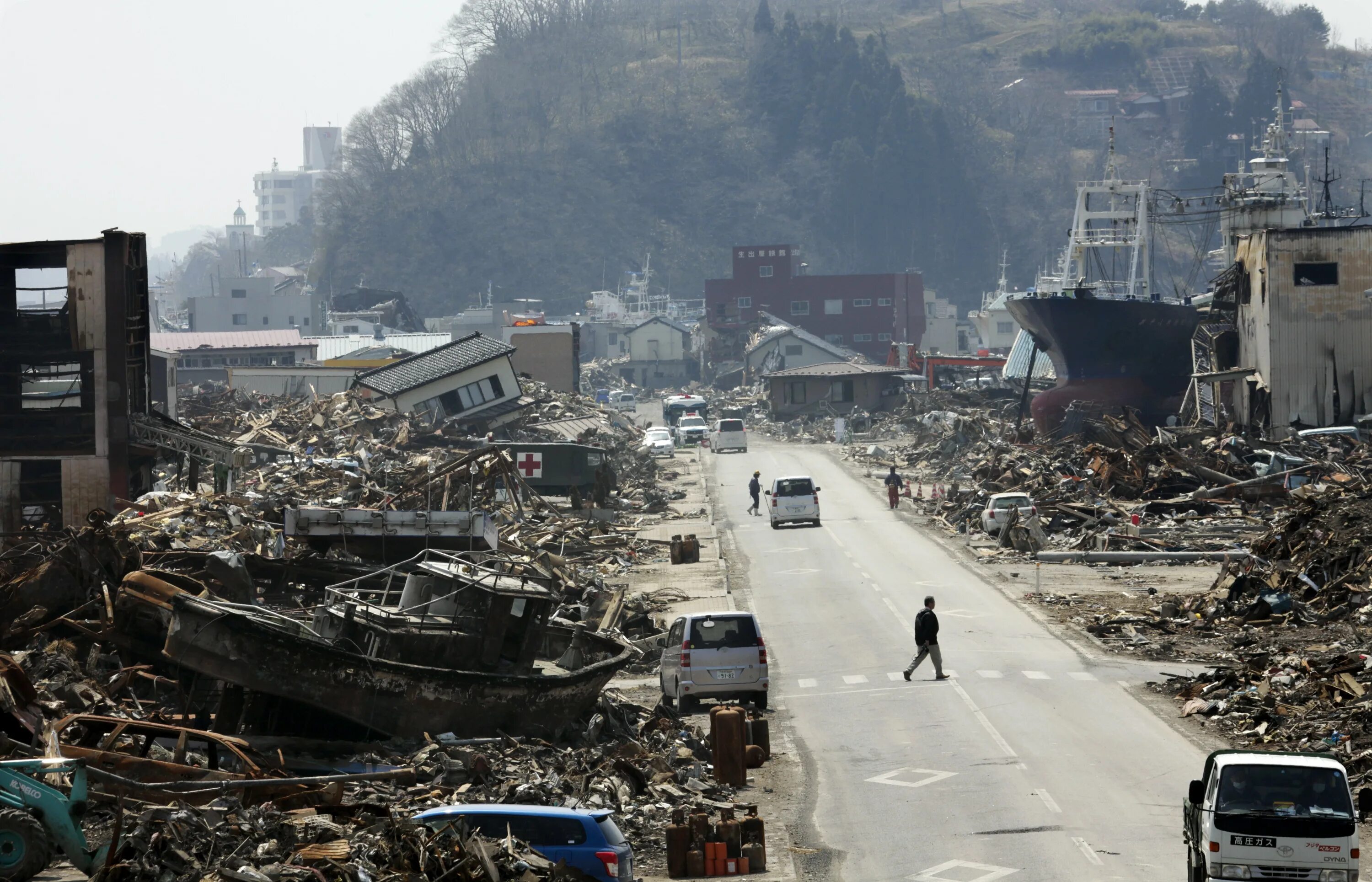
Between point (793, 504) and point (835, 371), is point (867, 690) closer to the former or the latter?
point (793, 504)

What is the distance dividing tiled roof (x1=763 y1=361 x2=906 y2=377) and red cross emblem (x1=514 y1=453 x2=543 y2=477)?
50.3 m

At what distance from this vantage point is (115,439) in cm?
3847

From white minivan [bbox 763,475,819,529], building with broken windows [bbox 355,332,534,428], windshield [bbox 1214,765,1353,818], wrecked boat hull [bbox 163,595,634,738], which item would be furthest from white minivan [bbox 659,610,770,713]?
building with broken windows [bbox 355,332,534,428]

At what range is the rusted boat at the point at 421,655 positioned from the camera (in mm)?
17562

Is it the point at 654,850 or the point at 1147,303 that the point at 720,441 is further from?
the point at 654,850

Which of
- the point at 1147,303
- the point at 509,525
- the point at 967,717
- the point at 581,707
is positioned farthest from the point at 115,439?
the point at 1147,303

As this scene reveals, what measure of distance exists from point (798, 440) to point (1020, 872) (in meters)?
76.6

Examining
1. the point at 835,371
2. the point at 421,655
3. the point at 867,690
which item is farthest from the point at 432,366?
the point at 421,655

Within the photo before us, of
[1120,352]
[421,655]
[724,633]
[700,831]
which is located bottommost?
[700,831]

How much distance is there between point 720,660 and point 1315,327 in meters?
42.7

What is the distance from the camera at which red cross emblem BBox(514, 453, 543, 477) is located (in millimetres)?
50500

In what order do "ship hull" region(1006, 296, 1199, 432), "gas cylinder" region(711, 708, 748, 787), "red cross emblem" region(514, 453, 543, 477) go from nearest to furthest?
"gas cylinder" region(711, 708, 748, 787) < "red cross emblem" region(514, 453, 543, 477) < "ship hull" region(1006, 296, 1199, 432)

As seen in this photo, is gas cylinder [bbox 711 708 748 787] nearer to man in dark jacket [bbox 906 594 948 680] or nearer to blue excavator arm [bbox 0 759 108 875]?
man in dark jacket [bbox 906 594 948 680]

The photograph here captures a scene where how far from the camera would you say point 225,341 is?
332ft
